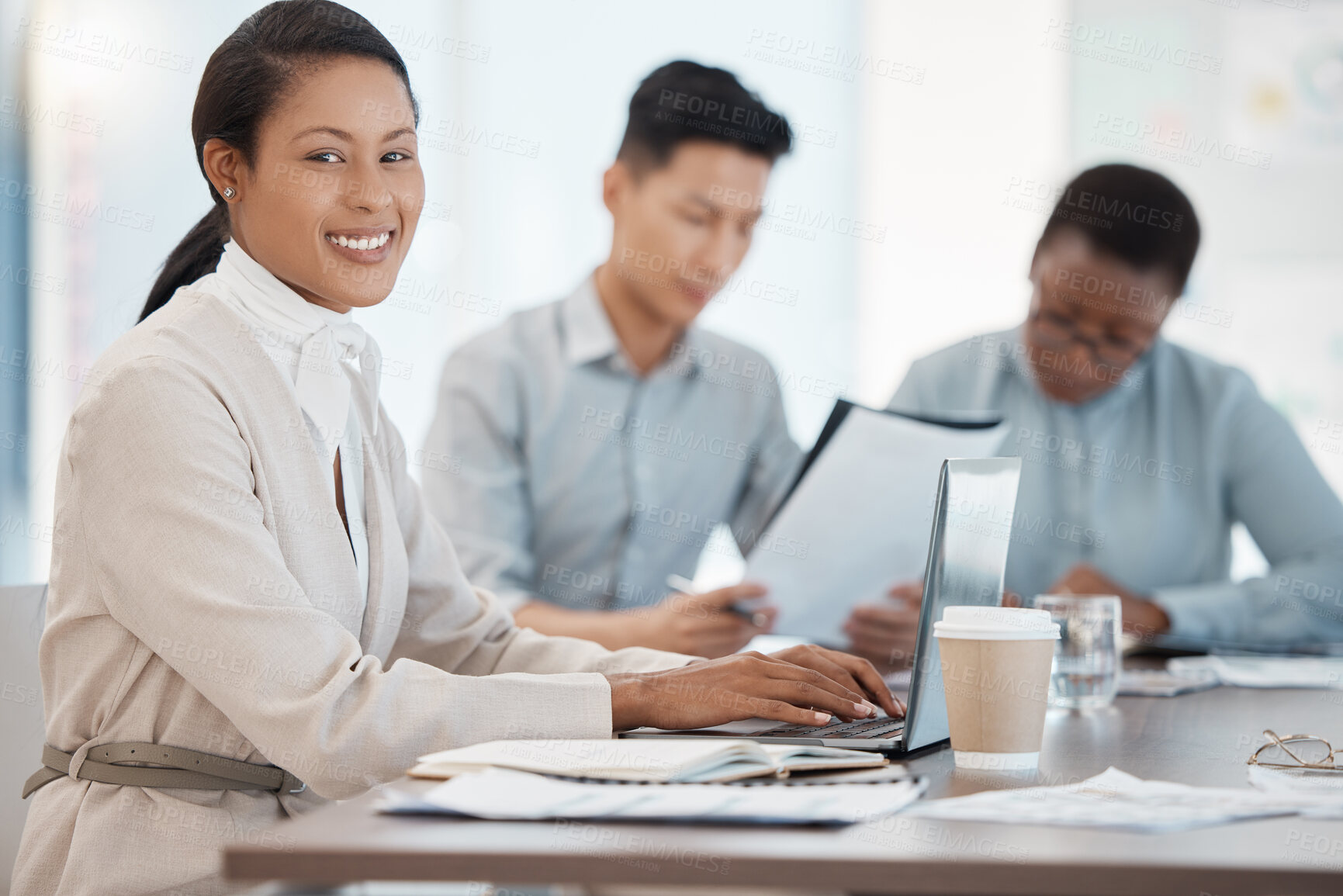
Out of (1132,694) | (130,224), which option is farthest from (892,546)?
(130,224)

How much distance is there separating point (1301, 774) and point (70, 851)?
3.39ft

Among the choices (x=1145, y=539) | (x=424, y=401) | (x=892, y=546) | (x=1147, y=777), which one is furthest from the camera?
(x=424, y=401)

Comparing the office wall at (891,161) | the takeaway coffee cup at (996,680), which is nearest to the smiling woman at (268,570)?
the takeaway coffee cup at (996,680)

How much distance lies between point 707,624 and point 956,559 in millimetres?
768

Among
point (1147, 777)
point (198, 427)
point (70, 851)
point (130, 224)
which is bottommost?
point (70, 851)

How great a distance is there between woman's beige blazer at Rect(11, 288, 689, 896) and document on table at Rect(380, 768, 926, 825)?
168 millimetres

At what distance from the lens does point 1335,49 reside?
11.9ft

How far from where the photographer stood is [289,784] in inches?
43.8

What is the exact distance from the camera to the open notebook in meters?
0.83

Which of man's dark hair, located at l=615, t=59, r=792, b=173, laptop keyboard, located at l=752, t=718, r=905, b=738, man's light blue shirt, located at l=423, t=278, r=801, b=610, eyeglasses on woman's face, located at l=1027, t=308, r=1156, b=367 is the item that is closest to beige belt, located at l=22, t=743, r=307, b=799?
laptop keyboard, located at l=752, t=718, r=905, b=738

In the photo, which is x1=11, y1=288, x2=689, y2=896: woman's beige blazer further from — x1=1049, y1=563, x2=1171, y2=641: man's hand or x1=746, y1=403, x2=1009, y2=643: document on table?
x1=1049, y1=563, x2=1171, y2=641: man's hand

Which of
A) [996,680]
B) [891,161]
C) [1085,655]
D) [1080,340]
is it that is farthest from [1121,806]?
[891,161]

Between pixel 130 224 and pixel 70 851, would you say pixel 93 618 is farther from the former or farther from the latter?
pixel 130 224

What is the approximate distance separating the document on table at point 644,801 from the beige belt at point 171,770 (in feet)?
1.10
